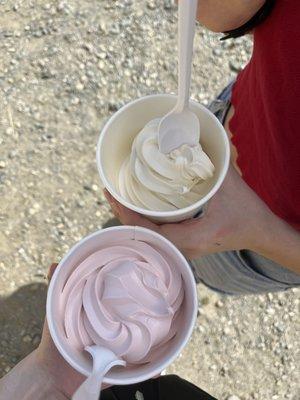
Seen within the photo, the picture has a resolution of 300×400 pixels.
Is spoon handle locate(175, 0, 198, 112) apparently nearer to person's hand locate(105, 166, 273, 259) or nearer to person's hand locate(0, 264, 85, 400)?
person's hand locate(105, 166, 273, 259)

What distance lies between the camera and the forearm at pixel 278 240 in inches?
39.0

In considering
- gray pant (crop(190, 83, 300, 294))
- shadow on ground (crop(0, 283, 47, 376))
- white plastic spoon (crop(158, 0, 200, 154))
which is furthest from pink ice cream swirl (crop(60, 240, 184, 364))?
shadow on ground (crop(0, 283, 47, 376))

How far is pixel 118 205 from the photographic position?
0.95 meters

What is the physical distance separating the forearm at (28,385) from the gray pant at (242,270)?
431mm

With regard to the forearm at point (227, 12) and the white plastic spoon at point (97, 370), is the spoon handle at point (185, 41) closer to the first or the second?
the forearm at point (227, 12)

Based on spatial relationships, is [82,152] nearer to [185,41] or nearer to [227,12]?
[227,12]

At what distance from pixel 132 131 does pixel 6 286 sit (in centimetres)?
83

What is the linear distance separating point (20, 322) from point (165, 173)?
0.89 meters

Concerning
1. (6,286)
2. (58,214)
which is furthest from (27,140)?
(6,286)

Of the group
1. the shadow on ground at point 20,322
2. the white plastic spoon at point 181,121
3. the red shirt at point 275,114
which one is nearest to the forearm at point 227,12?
the red shirt at point 275,114

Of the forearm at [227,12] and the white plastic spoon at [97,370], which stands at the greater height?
the forearm at [227,12]

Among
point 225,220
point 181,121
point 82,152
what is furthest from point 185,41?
point 82,152

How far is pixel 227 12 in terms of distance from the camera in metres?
0.88

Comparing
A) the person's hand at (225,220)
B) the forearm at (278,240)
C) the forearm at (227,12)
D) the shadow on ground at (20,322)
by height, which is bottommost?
the shadow on ground at (20,322)
